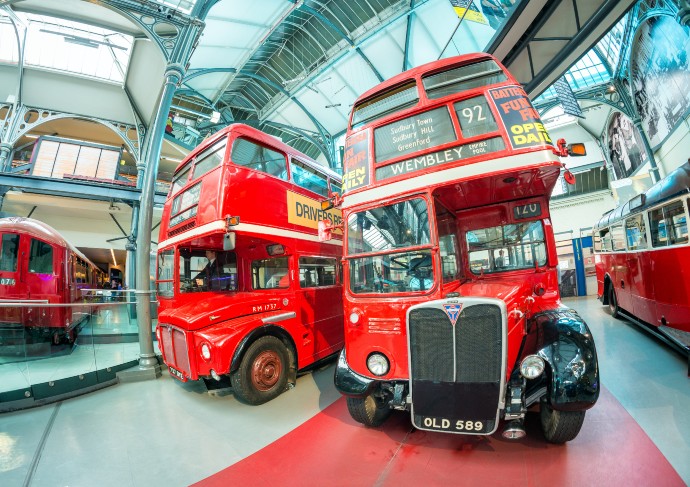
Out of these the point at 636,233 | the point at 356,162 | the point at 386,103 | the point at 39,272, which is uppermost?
the point at 386,103

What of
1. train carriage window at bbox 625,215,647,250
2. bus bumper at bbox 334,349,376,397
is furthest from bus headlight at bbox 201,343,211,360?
train carriage window at bbox 625,215,647,250

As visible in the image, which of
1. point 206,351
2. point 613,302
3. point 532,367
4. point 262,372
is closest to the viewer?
point 532,367

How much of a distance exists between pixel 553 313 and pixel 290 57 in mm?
16715

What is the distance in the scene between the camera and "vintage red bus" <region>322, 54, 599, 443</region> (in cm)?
245

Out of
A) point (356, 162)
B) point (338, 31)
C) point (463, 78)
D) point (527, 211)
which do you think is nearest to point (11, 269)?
point (356, 162)

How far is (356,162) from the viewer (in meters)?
3.56

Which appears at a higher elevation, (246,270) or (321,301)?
(246,270)

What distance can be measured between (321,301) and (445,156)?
3.53 m

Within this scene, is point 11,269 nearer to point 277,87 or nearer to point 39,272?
point 39,272

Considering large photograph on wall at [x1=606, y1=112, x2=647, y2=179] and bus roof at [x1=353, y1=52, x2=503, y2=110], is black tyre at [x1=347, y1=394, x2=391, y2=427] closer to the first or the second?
bus roof at [x1=353, y1=52, x2=503, y2=110]

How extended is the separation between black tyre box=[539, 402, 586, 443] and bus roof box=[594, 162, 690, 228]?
357 centimetres

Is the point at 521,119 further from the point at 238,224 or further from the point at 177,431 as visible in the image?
the point at 177,431

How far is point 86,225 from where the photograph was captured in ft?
55.3

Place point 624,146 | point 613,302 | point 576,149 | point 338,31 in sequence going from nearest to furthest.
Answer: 1. point 576,149
2. point 613,302
3. point 338,31
4. point 624,146
